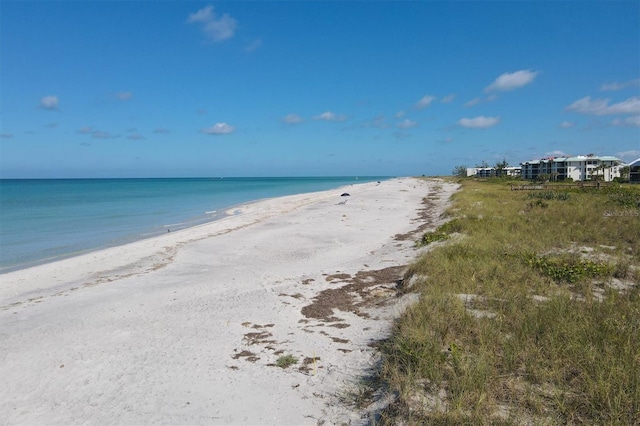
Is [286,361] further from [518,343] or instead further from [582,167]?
[582,167]

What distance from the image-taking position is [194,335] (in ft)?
23.9

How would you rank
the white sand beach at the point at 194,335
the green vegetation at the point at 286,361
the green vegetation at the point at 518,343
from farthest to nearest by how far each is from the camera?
the green vegetation at the point at 286,361 < the white sand beach at the point at 194,335 < the green vegetation at the point at 518,343

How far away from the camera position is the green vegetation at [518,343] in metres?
3.95

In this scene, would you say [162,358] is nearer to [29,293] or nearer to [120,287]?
[120,287]

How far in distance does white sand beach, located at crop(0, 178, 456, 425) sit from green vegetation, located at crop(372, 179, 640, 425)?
78 cm

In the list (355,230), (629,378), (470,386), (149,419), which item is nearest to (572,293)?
(629,378)

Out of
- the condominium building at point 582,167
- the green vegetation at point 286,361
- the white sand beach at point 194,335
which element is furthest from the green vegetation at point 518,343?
the condominium building at point 582,167

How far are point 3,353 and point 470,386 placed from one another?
26.0ft

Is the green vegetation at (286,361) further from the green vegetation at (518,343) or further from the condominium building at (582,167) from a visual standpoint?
the condominium building at (582,167)

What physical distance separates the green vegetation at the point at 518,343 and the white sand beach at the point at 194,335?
783 mm

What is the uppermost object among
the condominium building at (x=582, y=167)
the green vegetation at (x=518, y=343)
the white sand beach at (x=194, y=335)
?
the condominium building at (x=582, y=167)

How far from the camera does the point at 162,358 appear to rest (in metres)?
6.39

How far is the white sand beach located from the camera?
501 centimetres

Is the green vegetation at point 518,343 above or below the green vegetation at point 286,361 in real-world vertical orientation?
above
